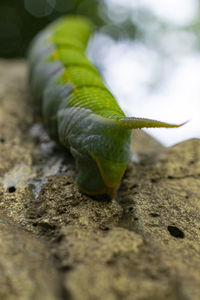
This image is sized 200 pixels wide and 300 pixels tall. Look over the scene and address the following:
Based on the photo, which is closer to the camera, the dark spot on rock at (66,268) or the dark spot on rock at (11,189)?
the dark spot on rock at (66,268)

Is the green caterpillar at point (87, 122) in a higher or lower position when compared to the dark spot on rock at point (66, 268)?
higher

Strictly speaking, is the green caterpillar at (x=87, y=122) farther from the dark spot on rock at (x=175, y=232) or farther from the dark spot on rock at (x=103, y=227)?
the dark spot on rock at (x=175, y=232)

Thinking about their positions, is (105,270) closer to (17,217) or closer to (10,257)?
(10,257)

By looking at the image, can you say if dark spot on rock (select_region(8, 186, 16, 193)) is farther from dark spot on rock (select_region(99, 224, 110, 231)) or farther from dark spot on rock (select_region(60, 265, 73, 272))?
dark spot on rock (select_region(60, 265, 73, 272))

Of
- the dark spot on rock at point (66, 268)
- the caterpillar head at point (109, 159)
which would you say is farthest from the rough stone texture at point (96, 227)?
the caterpillar head at point (109, 159)

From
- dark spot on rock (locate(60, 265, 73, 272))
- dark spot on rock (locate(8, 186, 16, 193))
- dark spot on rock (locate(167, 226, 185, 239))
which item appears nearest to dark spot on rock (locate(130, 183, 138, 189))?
dark spot on rock (locate(167, 226, 185, 239))

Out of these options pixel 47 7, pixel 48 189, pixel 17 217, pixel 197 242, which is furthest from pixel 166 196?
pixel 47 7
